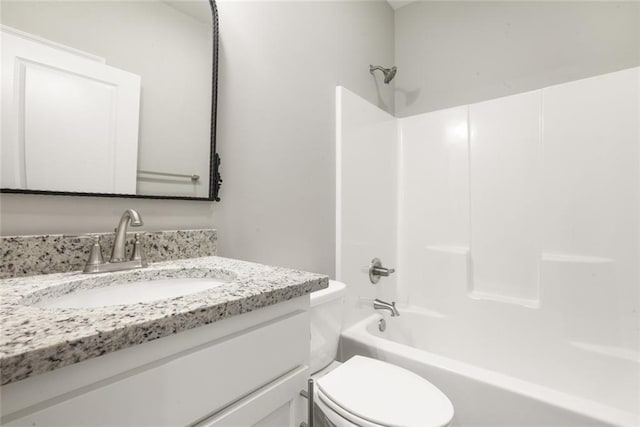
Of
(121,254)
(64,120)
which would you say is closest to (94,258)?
(121,254)

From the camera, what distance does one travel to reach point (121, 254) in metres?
0.76

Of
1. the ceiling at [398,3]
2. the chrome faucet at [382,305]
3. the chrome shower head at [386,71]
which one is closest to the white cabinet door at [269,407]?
the chrome faucet at [382,305]

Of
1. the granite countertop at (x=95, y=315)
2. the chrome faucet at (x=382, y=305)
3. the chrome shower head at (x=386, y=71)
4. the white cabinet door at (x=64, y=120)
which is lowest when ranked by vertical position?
the chrome faucet at (x=382, y=305)

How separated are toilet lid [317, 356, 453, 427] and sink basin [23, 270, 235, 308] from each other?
1.71 ft

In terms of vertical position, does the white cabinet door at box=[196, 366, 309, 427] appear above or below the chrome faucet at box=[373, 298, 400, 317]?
above

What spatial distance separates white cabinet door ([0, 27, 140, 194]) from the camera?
67cm

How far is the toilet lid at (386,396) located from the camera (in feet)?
2.66

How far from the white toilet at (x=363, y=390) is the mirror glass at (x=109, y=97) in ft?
2.20

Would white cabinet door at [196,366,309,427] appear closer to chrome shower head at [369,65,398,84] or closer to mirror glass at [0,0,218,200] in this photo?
mirror glass at [0,0,218,200]

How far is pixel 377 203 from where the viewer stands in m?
1.82

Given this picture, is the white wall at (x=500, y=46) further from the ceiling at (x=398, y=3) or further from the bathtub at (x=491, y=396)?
the bathtub at (x=491, y=396)

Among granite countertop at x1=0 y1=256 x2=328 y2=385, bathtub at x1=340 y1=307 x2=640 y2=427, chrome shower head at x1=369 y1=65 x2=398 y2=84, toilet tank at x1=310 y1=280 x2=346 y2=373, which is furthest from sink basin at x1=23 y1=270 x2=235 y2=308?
chrome shower head at x1=369 y1=65 x2=398 y2=84

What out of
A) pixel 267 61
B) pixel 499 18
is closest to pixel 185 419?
pixel 267 61

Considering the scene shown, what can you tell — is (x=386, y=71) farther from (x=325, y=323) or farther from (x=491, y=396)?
(x=491, y=396)
